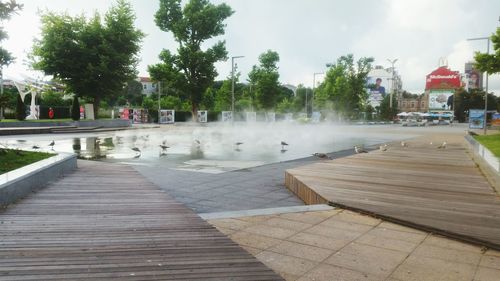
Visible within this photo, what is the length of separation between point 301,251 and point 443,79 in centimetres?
13462

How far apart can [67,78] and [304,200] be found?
126 feet

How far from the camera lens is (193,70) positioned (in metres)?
52.0

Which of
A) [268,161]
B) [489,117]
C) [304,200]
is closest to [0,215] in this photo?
[304,200]

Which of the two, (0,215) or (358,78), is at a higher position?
(358,78)

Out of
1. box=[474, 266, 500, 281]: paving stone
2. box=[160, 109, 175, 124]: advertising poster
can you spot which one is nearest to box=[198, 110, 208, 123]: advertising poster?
box=[160, 109, 175, 124]: advertising poster

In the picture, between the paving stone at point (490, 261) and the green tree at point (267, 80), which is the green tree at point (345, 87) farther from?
the paving stone at point (490, 261)

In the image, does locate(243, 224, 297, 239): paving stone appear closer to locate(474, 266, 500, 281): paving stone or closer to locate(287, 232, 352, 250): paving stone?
locate(287, 232, 352, 250): paving stone

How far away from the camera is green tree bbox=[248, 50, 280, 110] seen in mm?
64562

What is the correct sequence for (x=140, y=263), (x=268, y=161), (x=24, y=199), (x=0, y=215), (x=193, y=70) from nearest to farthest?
1. (x=140, y=263)
2. (x=0, y=215)
3. (x=24, y=199)
4. (x=268, y=161)
5. (x=193, y=70)

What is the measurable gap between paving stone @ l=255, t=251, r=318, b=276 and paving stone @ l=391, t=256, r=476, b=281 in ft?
2.75

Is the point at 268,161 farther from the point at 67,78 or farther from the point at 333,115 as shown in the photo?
the point at 333,115

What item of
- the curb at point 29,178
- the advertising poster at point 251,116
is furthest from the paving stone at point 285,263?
the advertising poster at point 251,116

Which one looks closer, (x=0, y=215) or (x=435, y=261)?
(x=435, y=261)

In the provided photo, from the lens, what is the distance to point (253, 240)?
4.71 meters
